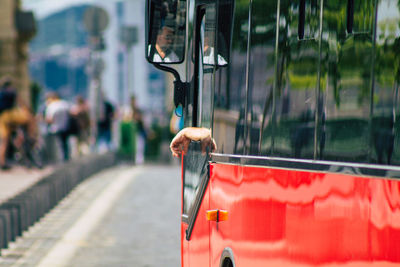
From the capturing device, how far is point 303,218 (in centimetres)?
380

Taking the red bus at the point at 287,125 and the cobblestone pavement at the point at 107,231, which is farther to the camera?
the cobblestone pavement at the point at 107,231

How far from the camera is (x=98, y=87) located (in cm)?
2506

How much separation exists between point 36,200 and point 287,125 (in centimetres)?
802

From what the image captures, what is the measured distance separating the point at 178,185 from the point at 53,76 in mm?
64103

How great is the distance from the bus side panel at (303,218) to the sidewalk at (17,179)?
10.3 meters

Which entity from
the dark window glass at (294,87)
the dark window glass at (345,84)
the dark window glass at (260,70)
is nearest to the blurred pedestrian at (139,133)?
the dark window glass at (260,70)

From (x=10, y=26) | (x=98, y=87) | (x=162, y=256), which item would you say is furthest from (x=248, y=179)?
(x=10, y=26)

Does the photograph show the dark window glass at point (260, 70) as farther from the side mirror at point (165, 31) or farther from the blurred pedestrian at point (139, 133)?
the blurred pedestrian at point (139, 133)

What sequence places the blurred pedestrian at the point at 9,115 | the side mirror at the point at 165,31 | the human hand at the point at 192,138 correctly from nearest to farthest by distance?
the human hand at the point at 192,138 < the side mirror at the point at 165,31 < the blurred pedestrian at the point at 9,115

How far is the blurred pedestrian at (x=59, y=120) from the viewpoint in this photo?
75.5 ft

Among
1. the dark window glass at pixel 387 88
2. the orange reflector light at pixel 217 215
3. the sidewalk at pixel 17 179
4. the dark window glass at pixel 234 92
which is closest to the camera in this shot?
the dark window glass at pixel 387 88

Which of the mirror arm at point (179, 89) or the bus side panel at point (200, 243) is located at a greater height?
the mirror arm at point (179, 89)

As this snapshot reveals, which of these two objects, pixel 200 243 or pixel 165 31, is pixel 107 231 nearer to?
pixel 200 243

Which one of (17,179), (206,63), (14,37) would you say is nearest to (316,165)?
(206,63)
